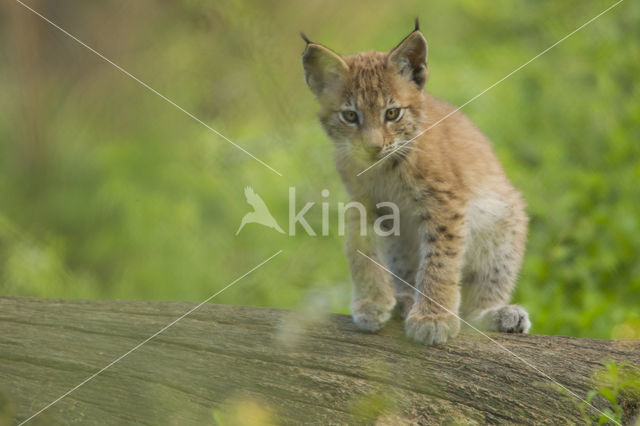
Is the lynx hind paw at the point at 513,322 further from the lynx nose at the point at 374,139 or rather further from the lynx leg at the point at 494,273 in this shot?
the lynx nose at the point at 374,139

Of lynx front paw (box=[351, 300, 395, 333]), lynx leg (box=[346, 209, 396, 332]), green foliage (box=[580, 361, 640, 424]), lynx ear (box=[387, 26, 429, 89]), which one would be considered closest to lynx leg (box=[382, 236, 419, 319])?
lynx leg (box=[346, 209, 396, 332])

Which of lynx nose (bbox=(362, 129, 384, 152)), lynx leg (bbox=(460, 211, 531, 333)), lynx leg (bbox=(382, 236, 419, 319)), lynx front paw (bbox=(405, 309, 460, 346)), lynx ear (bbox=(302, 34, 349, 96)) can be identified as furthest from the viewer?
lynx leg (bbox=(460, 211, 531, 333))

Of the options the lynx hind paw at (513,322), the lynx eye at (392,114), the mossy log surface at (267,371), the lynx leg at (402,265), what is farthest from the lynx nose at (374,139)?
the lynx hind paw at (513,322)

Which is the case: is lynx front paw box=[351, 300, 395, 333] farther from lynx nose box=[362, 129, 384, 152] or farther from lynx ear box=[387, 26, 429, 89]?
lynx ear box=[387, 26, 429, 89]

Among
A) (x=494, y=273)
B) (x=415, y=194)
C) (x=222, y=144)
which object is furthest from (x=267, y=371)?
(x=222, y=144)

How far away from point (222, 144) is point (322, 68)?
2998 millimetres

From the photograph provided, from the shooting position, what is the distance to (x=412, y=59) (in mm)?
3643

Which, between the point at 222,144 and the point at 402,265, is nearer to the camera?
the point at 402,265

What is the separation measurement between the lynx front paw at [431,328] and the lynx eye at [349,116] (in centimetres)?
106

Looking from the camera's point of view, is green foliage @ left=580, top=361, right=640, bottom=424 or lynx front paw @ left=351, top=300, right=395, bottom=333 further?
lynx front paw @ left=351, top=300, right=395, bottom=333

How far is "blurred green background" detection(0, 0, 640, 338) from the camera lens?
18.7 feet

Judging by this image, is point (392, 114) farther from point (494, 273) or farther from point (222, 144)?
point (222, 144)

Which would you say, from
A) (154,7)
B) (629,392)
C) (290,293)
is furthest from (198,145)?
(629,392)

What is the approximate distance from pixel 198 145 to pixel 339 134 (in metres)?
3.21
